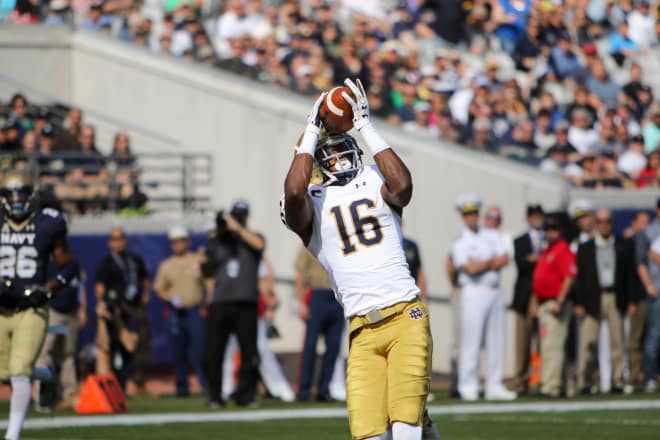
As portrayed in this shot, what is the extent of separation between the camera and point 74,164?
20.5 m

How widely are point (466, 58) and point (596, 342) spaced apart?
9.59m

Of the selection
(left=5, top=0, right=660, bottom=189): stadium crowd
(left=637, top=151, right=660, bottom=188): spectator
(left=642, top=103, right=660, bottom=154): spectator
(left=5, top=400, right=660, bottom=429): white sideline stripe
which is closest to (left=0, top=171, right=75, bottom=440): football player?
(left=5, top=400, right=660, bottom=429): white sideline stripe

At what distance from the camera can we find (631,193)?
19.5 m

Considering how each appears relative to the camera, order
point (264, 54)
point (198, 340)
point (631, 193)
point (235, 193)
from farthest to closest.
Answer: point (264, 54), point (235, 193), point (631, 193), point (198, 340)

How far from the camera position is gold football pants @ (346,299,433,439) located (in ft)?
25.8

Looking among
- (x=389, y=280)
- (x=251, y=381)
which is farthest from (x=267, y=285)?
(x=389, y=280)

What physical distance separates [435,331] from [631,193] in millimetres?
3053

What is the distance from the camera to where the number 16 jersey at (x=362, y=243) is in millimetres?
8070

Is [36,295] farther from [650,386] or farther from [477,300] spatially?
[650,386]

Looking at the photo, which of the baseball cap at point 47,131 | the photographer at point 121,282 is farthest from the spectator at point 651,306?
the baseball cap at point 47,131

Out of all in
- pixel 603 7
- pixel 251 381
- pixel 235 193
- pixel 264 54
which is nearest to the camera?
pixel 251 381

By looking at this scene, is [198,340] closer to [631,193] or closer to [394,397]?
[631,193]

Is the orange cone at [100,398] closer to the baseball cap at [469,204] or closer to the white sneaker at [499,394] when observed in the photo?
the white sneaker at [499,394]

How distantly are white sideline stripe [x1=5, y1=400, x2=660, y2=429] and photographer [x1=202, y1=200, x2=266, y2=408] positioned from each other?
0.66 m
